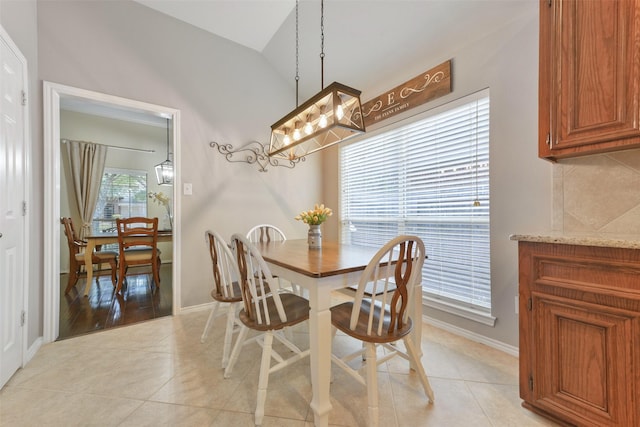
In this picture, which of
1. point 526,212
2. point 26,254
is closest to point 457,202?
point 526,212

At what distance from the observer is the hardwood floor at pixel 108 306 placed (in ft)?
7.82

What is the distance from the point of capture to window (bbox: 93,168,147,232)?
4.87 meters

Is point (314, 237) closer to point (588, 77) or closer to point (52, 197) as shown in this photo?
point (588, 77)

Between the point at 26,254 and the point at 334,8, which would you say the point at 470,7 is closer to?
the point at 334,8

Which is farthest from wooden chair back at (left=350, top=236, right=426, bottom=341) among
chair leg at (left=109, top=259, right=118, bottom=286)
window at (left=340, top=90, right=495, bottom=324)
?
chair leg at (left=109, top=259, right=118, bottom=286)

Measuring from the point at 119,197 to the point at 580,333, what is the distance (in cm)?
647

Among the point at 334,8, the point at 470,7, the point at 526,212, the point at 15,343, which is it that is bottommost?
the point at 15,343

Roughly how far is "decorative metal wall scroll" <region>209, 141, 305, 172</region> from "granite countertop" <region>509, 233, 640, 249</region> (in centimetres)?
260

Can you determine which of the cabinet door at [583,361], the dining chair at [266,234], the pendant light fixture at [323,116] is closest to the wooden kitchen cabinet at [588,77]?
the cabinet door at [583,361]

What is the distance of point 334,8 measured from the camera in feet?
7.88

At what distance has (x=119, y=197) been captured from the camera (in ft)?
16.6

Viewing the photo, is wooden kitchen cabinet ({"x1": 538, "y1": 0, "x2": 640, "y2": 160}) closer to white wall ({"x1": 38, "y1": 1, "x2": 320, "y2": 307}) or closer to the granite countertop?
the granite countertop

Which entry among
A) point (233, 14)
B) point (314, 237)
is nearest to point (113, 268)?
point (314, 237)

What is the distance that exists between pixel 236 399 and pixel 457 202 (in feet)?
6.97
